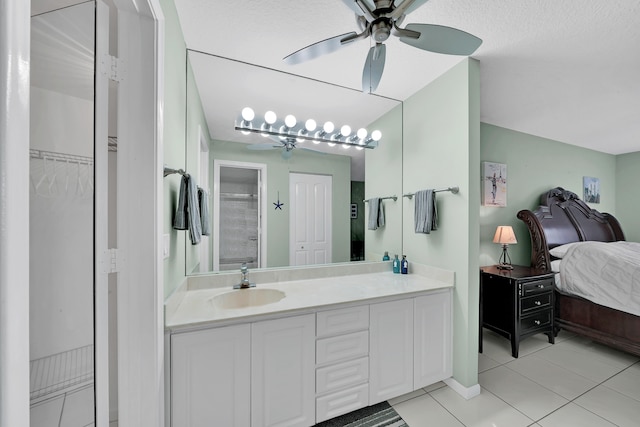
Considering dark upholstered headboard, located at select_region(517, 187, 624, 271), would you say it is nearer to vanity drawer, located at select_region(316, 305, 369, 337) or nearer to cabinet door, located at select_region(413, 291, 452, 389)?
cabinet door, located at select_region(413, 291, 452, 389)

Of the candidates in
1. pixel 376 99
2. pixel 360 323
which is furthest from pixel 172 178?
pixel 376 99

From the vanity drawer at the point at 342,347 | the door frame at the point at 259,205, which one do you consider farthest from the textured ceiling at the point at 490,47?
the vanity drawer at the point at 342,347

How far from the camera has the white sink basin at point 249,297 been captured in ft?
5.35

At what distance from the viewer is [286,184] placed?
1.98 meters

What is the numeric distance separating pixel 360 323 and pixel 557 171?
12.6 feet

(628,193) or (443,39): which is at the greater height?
(443,39)

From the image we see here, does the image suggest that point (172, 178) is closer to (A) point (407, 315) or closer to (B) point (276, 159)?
(B) point (276, 159)

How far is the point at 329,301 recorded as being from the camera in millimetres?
1467

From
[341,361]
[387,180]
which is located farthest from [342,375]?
[387,180]

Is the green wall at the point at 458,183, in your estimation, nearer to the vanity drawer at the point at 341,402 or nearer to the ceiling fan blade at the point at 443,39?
the ceiling fan blade at the point at 443,39

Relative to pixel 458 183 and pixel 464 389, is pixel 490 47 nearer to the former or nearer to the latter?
pixel 458 183

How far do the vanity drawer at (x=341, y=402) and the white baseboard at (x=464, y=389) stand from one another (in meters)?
0.77

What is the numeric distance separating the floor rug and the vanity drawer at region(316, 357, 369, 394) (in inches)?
10.2

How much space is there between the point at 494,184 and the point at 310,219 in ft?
7.54
